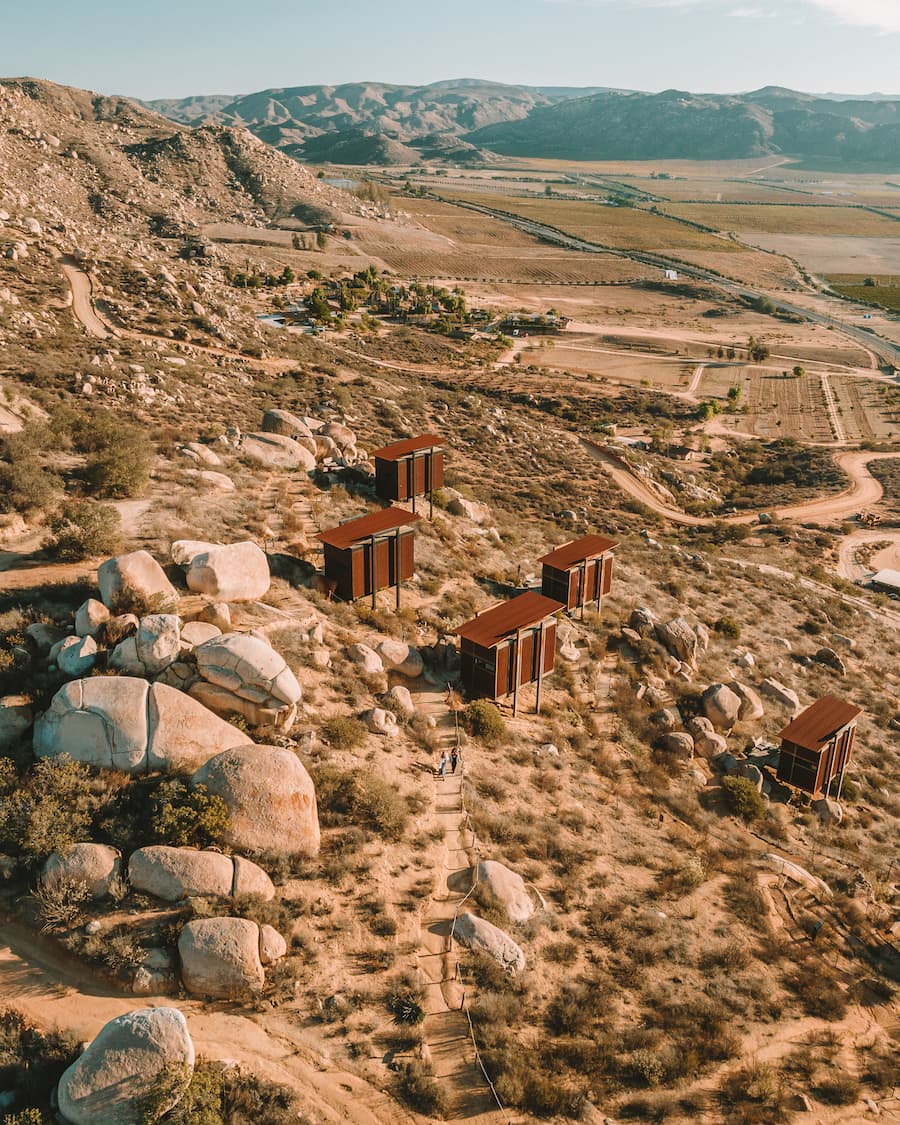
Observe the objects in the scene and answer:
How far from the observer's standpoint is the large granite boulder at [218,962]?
12.4 metres

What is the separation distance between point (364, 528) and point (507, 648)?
243 inches

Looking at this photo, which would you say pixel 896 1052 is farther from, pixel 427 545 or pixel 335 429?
pixel 335 429

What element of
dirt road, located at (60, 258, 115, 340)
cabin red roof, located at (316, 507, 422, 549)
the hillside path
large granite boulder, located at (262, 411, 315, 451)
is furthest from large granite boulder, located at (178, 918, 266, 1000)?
dirt road, located at (60, 258, 115, 340)

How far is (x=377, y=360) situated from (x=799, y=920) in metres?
68.8

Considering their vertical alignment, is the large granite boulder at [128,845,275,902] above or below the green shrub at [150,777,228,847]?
below

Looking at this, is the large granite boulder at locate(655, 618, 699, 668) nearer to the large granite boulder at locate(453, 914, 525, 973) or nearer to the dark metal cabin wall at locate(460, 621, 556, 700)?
the dark metal cabin wall at locate(460, 621, 556, 700)

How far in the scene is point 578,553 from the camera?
1099 inches

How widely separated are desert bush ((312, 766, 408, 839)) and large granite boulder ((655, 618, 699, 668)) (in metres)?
14.8

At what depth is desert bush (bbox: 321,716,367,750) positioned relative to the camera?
59.5 feet

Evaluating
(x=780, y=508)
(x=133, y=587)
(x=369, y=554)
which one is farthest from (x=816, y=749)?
(x=780, y=508)

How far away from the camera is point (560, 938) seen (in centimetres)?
1551

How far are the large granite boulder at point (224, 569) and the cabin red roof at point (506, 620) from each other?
19.6 feet

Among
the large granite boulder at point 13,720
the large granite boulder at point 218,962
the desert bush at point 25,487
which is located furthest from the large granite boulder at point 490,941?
the desert bush at point 25,487

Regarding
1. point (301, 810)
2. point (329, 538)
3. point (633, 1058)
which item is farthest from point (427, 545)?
point (633, 1058)
